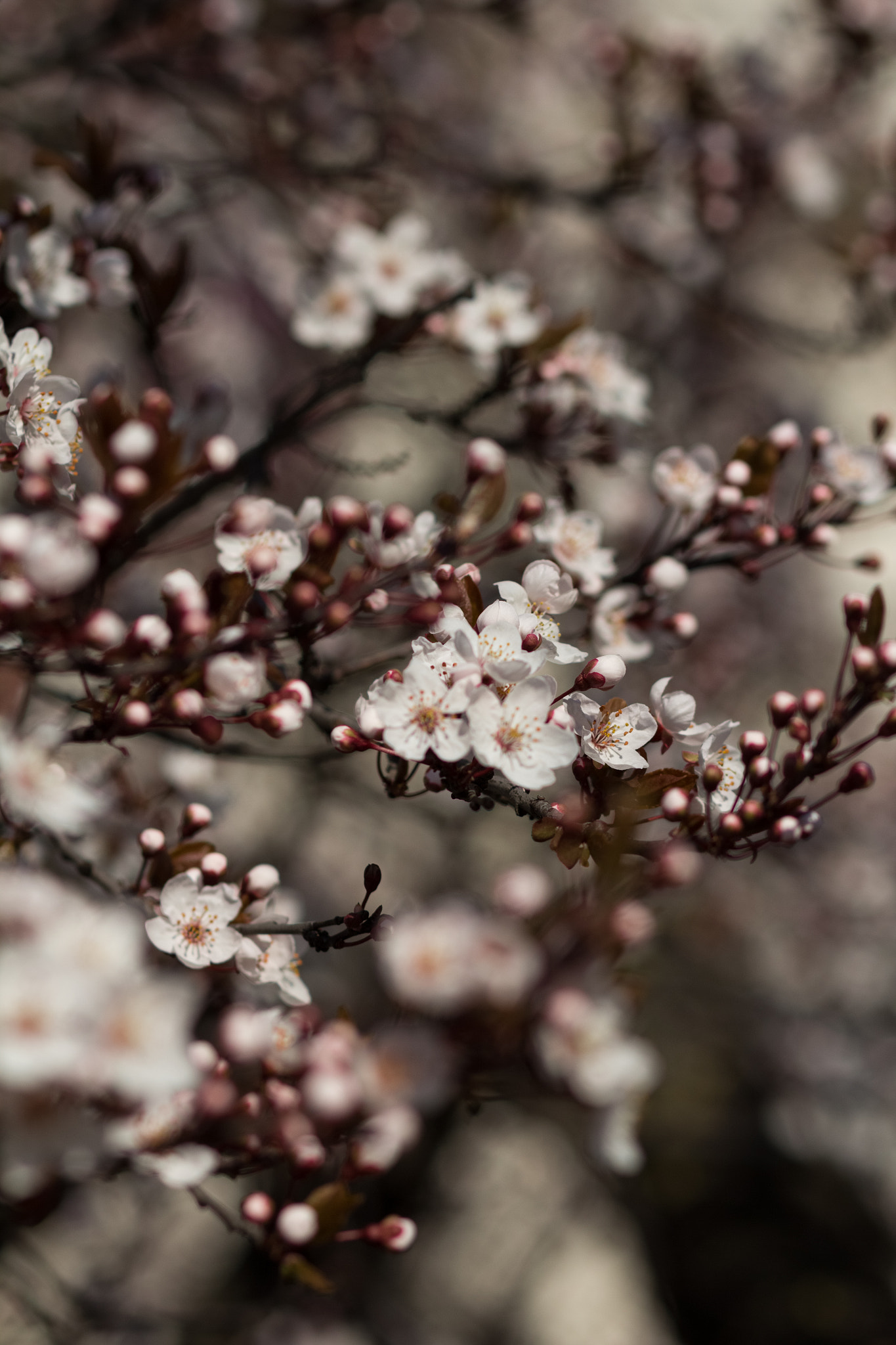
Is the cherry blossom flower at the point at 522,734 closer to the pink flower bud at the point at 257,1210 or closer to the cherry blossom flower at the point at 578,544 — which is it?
the cherry blossom flower at the point at 578,544

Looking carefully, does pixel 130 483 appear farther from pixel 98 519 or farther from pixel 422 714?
pixel 422 714

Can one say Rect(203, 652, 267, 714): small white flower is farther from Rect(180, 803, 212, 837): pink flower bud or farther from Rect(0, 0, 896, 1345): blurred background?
Rect(0, 0, 896, 1345): blurred background

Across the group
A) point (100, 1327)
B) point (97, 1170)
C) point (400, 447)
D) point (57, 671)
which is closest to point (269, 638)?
point (57, 671)

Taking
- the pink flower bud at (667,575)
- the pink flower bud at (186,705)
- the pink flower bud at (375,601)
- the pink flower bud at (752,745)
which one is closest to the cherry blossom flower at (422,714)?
the pink flower bud at (375,601)

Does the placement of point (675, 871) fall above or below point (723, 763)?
above

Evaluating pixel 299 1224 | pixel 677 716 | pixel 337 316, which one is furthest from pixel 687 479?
pixel 299 1224

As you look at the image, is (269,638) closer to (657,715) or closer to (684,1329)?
(657,715)
